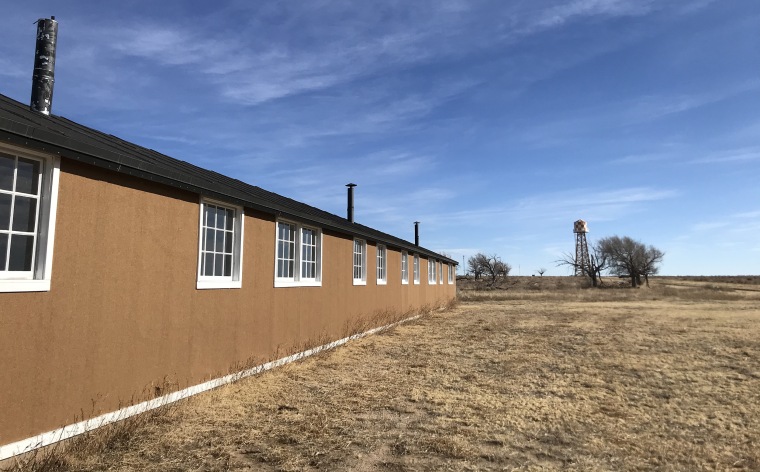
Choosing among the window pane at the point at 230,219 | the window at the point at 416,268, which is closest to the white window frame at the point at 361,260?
the window pane at the point at 230,219

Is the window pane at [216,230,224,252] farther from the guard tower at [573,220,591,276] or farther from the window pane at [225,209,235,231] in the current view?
the guard tower at [573,220,591,276]

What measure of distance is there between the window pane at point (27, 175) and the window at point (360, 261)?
30.2 feet

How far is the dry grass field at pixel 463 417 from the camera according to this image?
14.5 feet

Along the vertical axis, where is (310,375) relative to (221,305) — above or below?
below

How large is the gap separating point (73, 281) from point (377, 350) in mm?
7416

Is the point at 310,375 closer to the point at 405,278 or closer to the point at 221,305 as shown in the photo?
the point at 221,305

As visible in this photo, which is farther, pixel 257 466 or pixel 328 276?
pixel 328 276

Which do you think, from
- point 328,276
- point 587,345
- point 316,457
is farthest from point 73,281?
point 587,345

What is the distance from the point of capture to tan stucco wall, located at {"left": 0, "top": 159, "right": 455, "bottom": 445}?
4.21 m

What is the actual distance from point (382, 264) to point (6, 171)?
1199 cm

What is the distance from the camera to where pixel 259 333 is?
8.06 meters

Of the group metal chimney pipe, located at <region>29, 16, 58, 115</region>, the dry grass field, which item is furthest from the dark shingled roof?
the dry grass field

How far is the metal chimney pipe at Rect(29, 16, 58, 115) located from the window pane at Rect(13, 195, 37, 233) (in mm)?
2970

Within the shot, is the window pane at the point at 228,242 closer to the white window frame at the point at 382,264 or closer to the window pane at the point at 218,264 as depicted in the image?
the window pane at the point at 218,264
